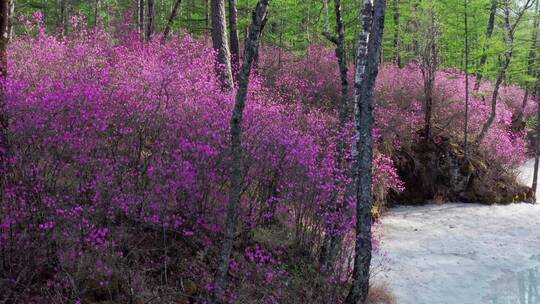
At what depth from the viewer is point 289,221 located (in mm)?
6852

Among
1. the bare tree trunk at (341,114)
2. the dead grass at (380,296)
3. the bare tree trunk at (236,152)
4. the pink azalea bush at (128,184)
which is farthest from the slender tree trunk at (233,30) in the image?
the dead grass at (380,296)

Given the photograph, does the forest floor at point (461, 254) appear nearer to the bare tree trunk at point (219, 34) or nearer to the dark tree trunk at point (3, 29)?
the bare tree trunk at point (219, 34)

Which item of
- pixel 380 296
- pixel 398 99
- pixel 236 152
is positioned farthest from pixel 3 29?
pixel 398 99

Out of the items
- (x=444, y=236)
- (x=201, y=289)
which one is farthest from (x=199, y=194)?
(x=444, y=236)

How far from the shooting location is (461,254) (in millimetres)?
9023

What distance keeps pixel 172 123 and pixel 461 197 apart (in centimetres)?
1029

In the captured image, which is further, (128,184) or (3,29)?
(3,29)

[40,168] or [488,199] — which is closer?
[40,168]

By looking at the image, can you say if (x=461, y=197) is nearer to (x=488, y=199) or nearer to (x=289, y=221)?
(x=488, y=199)

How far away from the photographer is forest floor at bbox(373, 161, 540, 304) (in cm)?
727

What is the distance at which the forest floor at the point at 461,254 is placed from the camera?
23.8 feet

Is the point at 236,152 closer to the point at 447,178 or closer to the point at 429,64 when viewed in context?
the point at 429,64

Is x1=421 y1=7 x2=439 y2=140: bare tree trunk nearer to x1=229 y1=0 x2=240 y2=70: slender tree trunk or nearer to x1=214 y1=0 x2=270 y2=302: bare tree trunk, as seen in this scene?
x1=229 y1=0 x2=240 y2=70: slender tree trunk

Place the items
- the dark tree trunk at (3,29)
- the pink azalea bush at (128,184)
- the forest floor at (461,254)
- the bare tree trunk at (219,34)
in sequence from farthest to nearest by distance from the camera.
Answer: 1. the bare tree trunk at (219,34)
2. the forest floor at (461,254)
3. the dark tree trunk at (3,29)
4. the pink azalea bush at (128,184)
